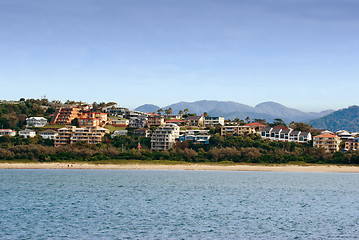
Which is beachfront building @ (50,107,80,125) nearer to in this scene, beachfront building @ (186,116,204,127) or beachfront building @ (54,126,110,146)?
beachfront building @ (54,126,110,146)

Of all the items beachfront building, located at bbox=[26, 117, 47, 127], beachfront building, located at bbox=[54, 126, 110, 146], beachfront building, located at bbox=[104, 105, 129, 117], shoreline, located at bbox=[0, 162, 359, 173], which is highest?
beachfront building, located at bbox=[104, 105, 129, 117]

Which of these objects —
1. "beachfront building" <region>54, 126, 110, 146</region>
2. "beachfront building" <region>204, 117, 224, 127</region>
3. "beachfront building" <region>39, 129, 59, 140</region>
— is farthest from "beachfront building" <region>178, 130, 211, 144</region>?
"beachfront building" <region>39, 129, 59, 140</region>

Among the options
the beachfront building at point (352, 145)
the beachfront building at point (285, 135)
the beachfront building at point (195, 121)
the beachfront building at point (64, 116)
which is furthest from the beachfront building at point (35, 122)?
the beachfront building at point (352, 145)

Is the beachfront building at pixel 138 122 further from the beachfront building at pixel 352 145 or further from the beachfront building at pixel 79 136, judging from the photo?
the beachfront building at pixel 352 145

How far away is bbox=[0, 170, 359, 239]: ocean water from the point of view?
33344mm

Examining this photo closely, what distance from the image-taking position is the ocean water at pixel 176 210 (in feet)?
109

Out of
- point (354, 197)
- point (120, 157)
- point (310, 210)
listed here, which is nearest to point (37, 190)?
point (310, 210)

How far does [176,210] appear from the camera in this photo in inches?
1730

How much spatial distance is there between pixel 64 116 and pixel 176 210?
385 ft

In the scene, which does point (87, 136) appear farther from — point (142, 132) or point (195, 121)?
point (195, 121)

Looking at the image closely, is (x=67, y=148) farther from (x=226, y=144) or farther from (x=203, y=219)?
(x=203, y=219)

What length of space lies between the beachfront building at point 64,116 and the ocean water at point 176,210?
8305cm

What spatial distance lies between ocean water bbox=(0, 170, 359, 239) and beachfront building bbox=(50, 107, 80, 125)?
83051 mm

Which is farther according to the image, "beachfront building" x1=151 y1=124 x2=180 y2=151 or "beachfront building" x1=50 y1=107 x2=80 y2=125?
"beachfront building" x1=50 y1=107 x2=80 y2=125
